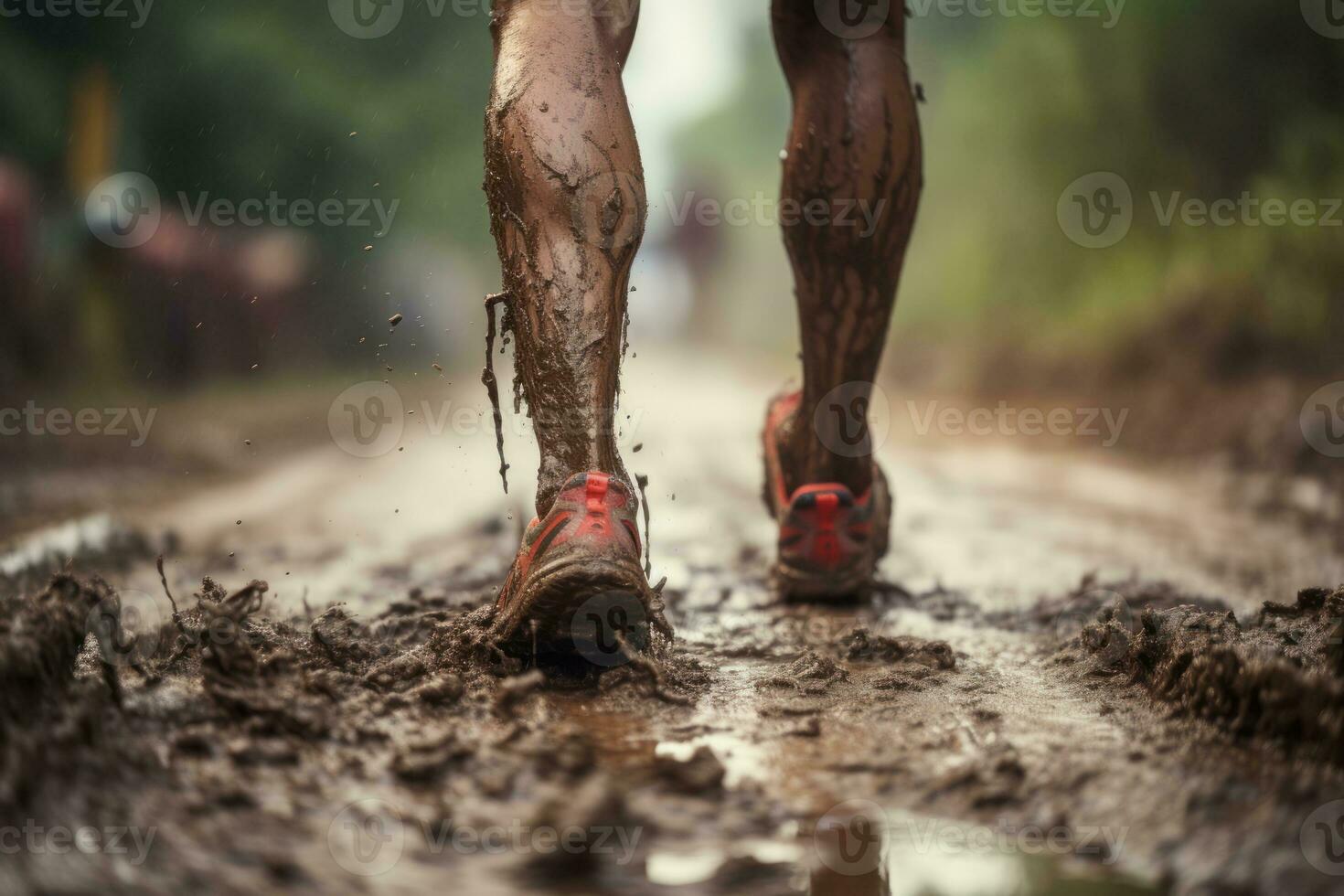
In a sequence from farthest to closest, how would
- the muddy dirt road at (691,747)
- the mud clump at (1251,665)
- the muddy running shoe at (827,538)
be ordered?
1. the muddy running shoe at (827,538)
2. the mud clump at (1251,665)
3. the muddy dirt road at (691,747)

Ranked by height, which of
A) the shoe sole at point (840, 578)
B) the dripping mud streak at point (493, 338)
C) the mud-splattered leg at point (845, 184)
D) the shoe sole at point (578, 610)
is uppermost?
the mud-splattered leg at point (845, 184)

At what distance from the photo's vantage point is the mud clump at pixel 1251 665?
1158 mm

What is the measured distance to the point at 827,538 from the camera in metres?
2.22

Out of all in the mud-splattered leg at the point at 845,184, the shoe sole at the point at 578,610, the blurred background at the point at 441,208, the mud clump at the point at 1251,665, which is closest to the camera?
the mud clump at the point at 1251,665

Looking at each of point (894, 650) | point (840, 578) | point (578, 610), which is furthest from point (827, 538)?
point (578, 610)

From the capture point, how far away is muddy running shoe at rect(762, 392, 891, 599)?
7.23ft

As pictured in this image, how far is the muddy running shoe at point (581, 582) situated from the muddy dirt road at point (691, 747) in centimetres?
4

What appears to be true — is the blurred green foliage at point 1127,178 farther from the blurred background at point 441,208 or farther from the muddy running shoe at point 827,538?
the muddy running shoe at point 827,538

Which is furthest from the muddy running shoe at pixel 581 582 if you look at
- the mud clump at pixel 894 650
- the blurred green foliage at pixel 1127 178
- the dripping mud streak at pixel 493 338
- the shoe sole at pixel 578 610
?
the blurred green foliage at pixel 1127 178

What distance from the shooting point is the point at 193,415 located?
7973mm

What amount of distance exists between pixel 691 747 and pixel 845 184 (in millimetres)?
1164

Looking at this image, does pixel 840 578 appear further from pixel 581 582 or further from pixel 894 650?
pixel 581 582

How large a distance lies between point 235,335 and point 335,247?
3.68m

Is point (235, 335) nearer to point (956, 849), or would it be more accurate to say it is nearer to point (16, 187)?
Result: point (16, 187)
